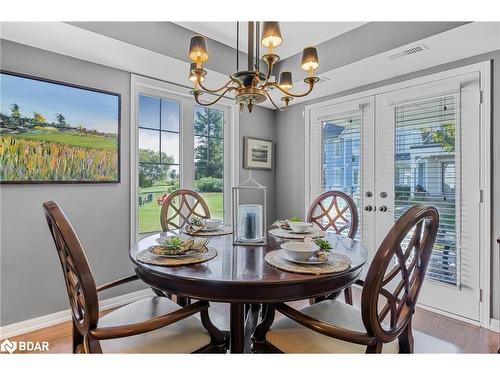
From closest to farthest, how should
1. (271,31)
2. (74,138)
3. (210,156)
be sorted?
(271,31) → (74,138) → (210,156)

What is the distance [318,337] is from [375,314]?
1.11ft

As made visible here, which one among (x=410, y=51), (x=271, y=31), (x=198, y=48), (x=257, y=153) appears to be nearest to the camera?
(x=271, y=31)

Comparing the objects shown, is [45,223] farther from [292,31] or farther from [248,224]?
[292,31]

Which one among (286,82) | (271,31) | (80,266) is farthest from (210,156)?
(80,266)

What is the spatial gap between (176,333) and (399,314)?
3.11ft

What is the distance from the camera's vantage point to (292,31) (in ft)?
8.54

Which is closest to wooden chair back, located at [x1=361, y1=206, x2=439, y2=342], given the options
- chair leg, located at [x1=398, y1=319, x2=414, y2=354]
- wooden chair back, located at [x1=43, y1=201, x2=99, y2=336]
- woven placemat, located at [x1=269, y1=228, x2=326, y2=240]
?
chair leg, located at [x1=398, y1=319, x2=414, y2=354]

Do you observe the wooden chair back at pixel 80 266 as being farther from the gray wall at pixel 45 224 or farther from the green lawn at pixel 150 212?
the green lawn at pixel 150 212

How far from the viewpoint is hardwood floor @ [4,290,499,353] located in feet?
6.51

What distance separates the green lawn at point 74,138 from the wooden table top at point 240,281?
1571mm

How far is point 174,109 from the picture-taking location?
10.2 feet

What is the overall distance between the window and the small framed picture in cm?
91

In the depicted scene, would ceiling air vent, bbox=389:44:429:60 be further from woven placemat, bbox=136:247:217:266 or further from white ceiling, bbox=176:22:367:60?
woven placemat, bbox=136:247:217:266
